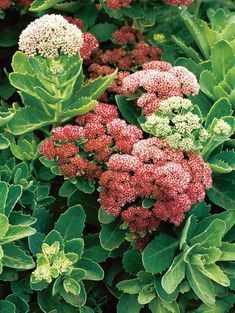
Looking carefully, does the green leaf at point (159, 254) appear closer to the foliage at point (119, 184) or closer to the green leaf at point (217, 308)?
the foliage at point (119, 184)

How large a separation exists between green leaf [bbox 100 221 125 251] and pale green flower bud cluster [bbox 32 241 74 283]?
0.63 ft

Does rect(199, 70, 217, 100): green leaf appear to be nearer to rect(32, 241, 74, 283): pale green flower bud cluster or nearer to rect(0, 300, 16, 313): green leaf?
rect(32, 241, 74, 283): pale green flower bud cluster

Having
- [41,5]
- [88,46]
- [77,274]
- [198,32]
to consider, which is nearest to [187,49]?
[198,32]

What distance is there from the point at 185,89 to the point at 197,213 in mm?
489

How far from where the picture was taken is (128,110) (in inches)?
108

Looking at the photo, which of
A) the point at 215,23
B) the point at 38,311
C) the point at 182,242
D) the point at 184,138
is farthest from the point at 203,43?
the point at 38,311

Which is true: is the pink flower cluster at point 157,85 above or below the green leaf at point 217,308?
above

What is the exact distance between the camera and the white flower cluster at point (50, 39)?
2400 mm

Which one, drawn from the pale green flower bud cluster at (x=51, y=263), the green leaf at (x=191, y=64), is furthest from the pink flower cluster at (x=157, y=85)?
the pale green flower bud cluster at (x=51, y=263)

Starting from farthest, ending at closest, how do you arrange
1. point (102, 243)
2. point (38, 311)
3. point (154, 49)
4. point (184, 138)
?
point (154, 49) < point (38, 311) < point (102, 243) < point (184, 138)

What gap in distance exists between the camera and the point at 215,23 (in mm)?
3201

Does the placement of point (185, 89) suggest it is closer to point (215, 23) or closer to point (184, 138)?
point (184, 138)

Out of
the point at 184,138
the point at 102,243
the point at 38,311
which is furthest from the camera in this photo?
the point at 38,311

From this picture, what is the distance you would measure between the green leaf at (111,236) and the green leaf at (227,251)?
1.26 feet
